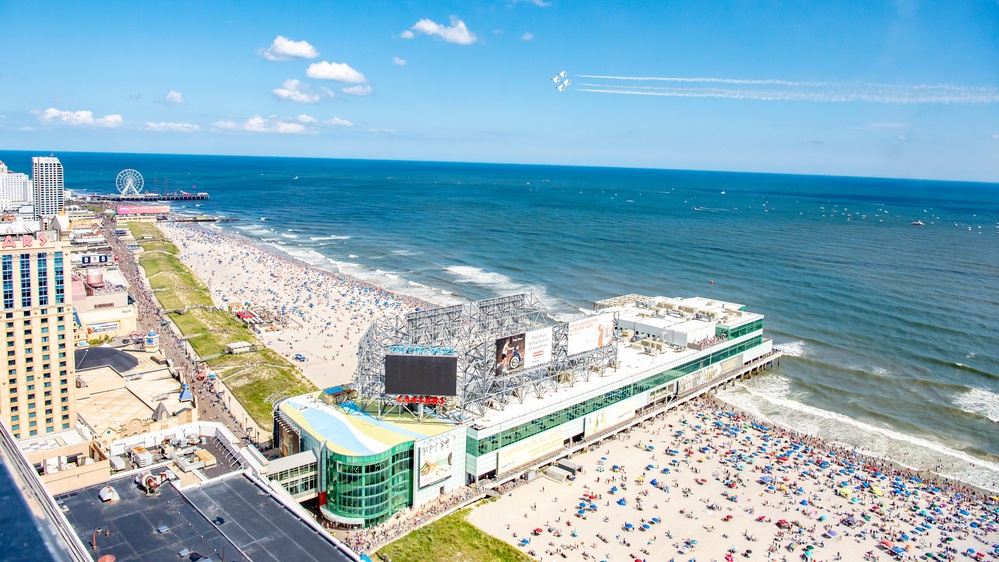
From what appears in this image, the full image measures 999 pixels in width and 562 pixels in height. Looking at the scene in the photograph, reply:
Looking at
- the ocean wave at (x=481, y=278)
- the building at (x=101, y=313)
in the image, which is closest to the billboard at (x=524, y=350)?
the building at (x=101, y=313)

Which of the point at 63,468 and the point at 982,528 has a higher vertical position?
the point at 63,468

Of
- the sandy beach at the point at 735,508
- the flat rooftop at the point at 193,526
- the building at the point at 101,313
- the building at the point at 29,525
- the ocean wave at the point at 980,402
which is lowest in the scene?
the sandy beach at the point at 735,508

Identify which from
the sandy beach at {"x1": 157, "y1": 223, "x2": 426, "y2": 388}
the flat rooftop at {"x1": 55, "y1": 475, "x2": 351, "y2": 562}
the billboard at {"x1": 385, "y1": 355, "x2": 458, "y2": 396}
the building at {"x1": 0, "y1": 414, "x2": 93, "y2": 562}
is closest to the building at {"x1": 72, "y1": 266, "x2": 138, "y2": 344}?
the sandy beach at {"x1": 157, "y1": 223, "x2": 426, "y2": 388}

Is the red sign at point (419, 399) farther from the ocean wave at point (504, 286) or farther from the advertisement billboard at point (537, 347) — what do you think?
the ocean wave at point (504, 286)

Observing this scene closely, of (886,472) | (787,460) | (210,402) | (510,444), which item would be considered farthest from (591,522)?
(210,402)

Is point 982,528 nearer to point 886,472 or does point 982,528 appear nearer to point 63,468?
point 886,472

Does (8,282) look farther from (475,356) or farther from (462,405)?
(475,356)

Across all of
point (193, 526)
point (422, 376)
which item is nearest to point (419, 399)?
point (422, 376)
